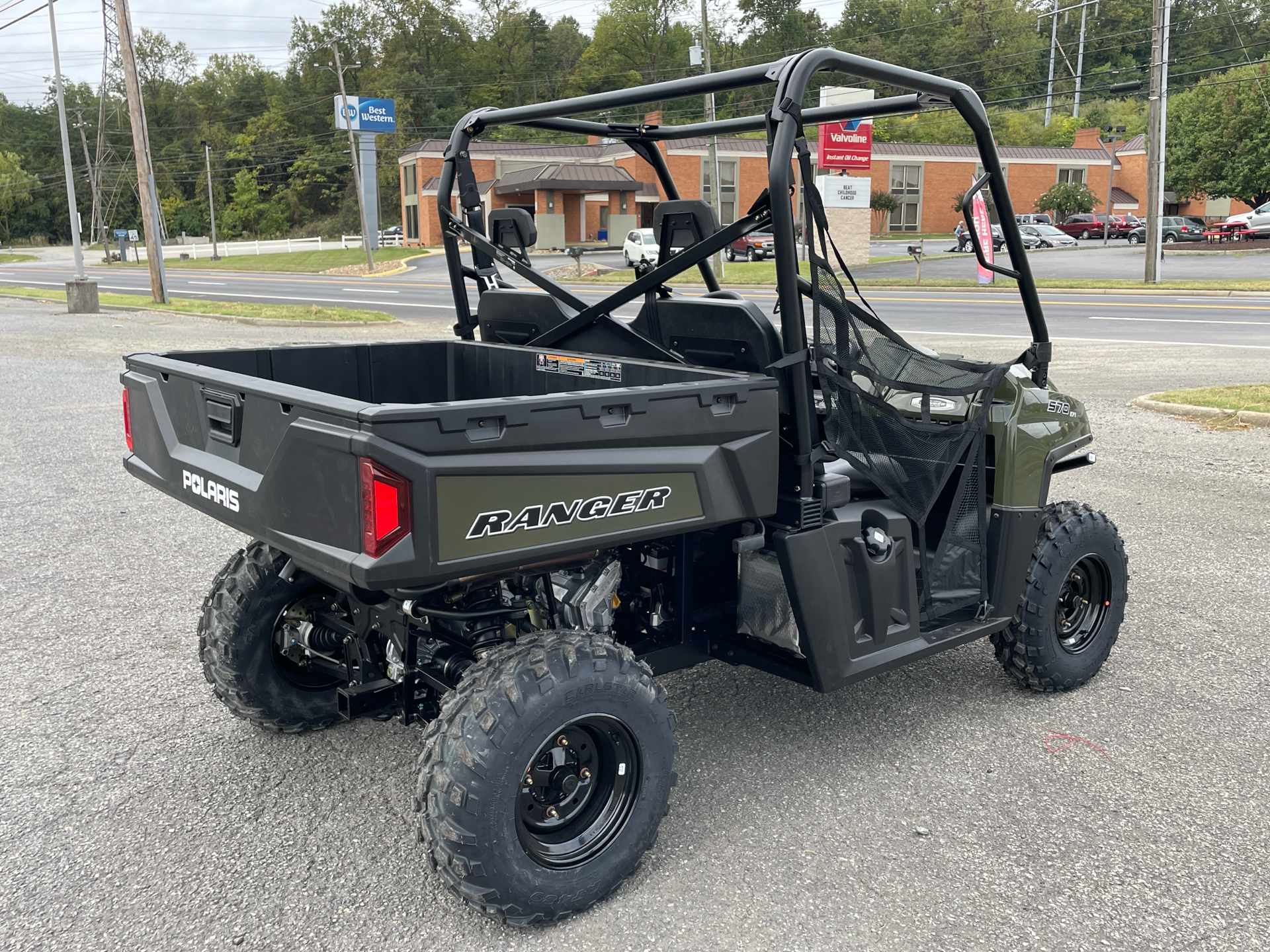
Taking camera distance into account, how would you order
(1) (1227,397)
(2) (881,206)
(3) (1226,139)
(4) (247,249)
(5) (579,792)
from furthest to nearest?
1. (4) (247,249)
2. (2) (881,206)
3. (3) (1226,139)
4. (1) (1227,397)
5. (5) (579,792)

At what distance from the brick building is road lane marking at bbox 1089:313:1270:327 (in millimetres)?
31438

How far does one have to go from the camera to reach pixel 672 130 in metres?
4.29

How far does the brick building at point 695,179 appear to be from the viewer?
57.5 meters

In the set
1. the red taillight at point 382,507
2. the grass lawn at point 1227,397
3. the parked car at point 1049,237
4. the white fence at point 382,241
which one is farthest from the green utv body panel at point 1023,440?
the white fence at point 382,241

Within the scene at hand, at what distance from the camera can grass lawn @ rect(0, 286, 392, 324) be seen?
67.5 ft

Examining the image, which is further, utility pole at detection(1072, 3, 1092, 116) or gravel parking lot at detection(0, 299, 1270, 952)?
utility pole at detection(1072, 3, 1092, 116)

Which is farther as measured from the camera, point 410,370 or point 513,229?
point 410,370

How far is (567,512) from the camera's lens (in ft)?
8.76

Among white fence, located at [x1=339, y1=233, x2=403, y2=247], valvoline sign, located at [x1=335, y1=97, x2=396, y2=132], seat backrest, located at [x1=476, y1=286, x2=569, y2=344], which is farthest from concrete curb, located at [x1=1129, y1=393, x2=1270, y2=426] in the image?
white fence, located at [x1=339, y1=233, x2=403, y2=247]

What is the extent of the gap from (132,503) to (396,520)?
18.4 ft

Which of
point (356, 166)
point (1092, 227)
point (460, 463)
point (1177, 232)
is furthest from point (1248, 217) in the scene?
point (460, 463)

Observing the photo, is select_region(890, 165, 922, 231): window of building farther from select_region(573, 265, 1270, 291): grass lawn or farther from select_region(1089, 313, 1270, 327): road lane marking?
select_region(1089, 313, 1270, 327): road lane marking

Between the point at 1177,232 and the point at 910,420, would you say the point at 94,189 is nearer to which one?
the point at 1177,232

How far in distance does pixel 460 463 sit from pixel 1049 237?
5318cm
